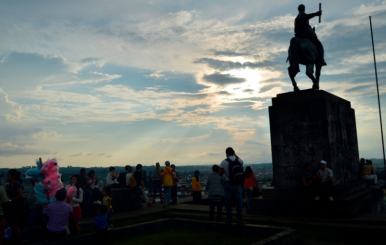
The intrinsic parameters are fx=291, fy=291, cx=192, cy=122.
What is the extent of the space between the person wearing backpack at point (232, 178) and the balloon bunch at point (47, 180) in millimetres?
4034

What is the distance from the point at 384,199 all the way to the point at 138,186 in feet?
33.1

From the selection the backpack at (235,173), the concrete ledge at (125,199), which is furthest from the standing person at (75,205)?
the backpack at (235,173)

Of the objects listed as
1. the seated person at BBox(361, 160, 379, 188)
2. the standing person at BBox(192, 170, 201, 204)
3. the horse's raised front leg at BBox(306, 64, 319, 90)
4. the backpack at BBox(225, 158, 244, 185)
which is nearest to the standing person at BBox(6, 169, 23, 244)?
the backpack at BBox(225, 158, 244, 185)

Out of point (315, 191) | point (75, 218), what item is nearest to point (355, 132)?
point (315, 191)

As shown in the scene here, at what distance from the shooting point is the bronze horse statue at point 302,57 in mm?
10305

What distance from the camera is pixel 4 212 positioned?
6160 mm

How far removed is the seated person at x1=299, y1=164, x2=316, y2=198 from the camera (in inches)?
346

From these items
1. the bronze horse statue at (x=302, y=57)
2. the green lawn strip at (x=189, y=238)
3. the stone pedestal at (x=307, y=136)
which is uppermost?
the bronze horse statue at (x=302, y=57)

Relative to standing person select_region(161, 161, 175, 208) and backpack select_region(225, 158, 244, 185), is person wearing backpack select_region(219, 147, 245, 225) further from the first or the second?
standing person select_region(161, 161, 175, 208)

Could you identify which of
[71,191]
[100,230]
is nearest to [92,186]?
[71,191]

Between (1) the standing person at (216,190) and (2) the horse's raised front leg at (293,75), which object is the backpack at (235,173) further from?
(2) the horse's raised front leg at (293,75)

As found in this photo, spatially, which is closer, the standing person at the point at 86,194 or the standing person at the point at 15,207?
the standing person at the point at 15,207

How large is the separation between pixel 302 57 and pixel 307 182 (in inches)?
Result: 175

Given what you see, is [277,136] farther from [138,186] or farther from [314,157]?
[138,186]
